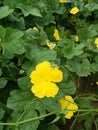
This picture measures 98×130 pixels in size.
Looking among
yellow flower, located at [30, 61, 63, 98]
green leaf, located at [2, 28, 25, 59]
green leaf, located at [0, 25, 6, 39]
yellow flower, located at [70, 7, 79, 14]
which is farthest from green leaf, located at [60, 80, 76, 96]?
yellow flower, located at [70, 7, 79, 14]

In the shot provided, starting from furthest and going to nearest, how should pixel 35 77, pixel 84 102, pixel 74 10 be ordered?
pixel 74 10 → pixel 84 102 → pixel 35 77

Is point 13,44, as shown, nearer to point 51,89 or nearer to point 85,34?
point 51,89

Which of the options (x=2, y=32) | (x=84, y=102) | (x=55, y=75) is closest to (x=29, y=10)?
(x=2, y=32)

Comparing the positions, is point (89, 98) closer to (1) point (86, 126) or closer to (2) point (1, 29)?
(1) point (86, 126)

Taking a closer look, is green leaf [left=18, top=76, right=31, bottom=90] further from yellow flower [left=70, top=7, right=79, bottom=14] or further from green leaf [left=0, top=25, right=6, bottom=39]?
yellow flower [left=70, top=7, right=79, bottom=14]

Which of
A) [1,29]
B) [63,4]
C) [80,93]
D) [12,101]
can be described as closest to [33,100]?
[12,101]
